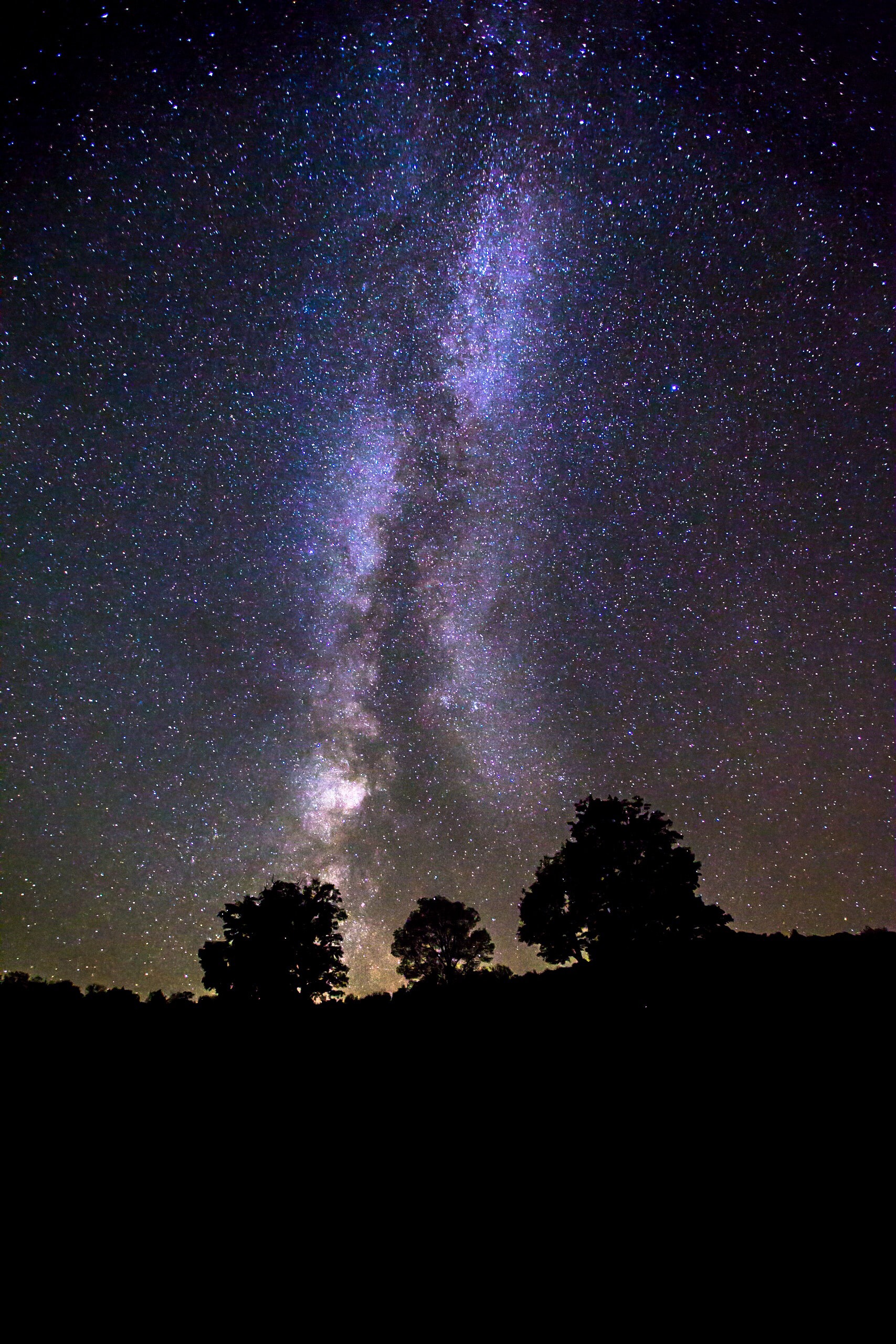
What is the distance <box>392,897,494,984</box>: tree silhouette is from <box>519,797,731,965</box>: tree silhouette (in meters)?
12.7

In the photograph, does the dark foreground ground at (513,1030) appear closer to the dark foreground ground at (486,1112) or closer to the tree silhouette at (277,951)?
the dark foreground ground at (486,1112)

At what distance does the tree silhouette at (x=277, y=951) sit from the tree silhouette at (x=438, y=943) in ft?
25.9

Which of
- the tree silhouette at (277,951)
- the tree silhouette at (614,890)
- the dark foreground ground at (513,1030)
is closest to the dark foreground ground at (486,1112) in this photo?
the dark foreground ground at (513,1030)

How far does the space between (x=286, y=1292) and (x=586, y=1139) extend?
3.52 meters

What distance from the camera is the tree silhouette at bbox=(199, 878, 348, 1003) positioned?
91.7 feet

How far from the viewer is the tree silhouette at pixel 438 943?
36.7 metres

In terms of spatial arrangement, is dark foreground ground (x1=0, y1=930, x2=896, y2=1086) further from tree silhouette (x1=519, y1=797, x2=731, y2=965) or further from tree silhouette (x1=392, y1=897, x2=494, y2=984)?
tree silhouette (x1=392, y1=897, x2=494, y2=984)

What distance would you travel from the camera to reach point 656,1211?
4664 mm

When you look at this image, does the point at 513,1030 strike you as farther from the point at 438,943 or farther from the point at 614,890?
the point at 438,943

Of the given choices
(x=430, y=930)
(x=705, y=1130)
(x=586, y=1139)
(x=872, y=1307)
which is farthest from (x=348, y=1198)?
(x=430, y=930)

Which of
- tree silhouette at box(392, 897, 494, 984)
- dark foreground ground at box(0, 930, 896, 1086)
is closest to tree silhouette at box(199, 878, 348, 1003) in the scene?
tree silhouette at box(392, 897, 494, 984)

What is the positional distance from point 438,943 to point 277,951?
43.9ft

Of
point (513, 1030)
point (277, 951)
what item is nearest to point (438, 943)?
point (277, 951)

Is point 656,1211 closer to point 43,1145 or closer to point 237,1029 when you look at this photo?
point 43,1145
